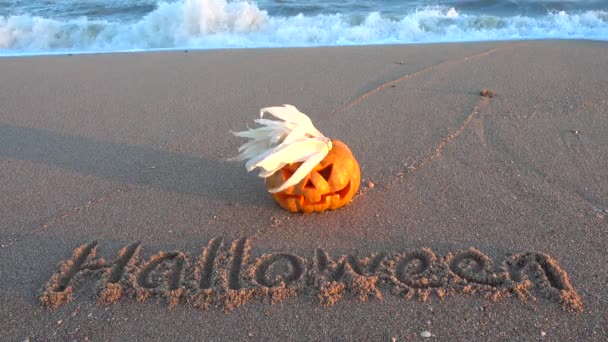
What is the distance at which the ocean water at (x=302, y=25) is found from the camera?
7582mm

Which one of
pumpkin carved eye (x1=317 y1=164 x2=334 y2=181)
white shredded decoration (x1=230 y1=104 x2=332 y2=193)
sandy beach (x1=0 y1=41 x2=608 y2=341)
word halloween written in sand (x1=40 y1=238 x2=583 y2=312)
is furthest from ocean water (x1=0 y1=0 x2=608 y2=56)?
word halloween written in sand (x1=40 y1=238 x2=583 y2=312)

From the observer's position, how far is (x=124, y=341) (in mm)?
2113

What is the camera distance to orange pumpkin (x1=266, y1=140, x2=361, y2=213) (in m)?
2.68

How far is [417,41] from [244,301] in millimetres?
6030

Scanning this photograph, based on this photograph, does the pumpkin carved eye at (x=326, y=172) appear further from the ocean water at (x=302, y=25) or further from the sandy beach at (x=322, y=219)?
the ocean water at (x=302, y=25)

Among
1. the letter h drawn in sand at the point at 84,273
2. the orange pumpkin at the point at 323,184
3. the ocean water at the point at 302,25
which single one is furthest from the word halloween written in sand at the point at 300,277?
the ocean water at the point at 302,25

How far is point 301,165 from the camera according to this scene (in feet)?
8.56

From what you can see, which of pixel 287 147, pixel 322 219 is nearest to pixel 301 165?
pixel 287 147

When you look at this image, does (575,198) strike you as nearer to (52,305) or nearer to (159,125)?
(52,305)

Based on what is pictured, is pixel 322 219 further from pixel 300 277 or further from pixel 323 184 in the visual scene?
pixel 300 277

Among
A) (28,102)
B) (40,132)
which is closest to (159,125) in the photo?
(40,132)

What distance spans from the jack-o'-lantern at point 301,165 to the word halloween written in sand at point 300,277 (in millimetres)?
335

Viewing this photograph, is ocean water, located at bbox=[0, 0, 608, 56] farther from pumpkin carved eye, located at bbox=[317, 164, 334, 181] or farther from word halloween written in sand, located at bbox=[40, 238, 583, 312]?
word halloween written in sand, located at bbox=[40, 238, 583, 312]

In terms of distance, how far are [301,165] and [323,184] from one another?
0.54 ft
